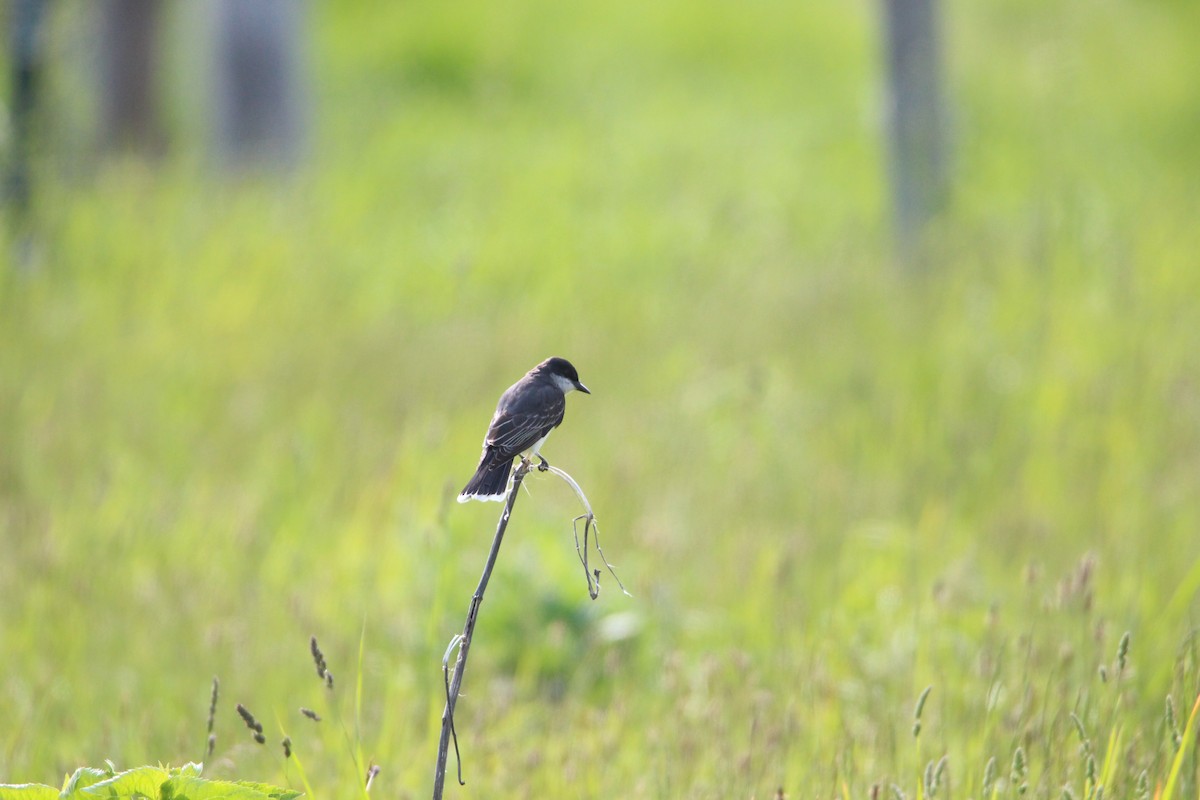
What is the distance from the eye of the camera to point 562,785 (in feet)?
7.52

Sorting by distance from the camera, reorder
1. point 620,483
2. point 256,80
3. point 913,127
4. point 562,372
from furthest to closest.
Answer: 1. point 256,80
2. point 913,127
3. point 620,483
4. point 562,372

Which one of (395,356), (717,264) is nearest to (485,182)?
(717,264)

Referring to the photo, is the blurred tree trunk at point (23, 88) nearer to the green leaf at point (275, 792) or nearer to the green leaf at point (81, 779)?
the green leaf at point (81, 779)

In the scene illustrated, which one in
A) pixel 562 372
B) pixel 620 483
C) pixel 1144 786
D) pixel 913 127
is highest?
pixel 913 127

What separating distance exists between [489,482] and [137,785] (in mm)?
627

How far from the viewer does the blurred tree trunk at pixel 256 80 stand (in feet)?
26.8

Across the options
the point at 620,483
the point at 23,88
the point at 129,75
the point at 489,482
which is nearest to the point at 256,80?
the point at 23,88

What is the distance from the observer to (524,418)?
176 centimetres

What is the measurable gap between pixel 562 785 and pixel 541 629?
33.1 inches

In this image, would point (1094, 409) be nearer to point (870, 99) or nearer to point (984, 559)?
point (984, 559)

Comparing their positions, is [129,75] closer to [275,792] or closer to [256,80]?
[256,80]

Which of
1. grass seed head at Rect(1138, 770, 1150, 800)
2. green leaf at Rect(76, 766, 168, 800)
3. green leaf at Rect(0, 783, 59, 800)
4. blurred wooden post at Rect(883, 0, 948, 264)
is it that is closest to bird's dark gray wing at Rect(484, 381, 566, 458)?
green leaf at Rect(76, 766, 168, 800)

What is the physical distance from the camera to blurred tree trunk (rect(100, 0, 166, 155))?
36.9 feet

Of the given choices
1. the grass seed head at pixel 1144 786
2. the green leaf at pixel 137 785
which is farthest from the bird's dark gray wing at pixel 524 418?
the grass seed head at pixel 1144 786
